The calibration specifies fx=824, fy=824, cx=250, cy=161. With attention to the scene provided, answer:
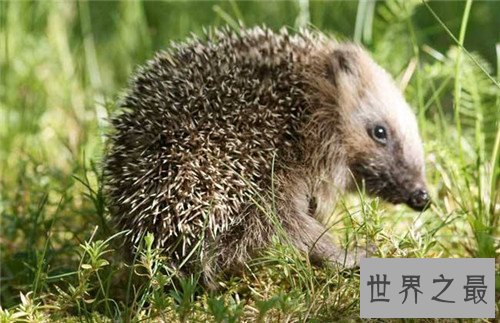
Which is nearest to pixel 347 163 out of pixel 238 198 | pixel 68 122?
pixel 238 198

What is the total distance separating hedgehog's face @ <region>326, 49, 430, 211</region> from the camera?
392 cm

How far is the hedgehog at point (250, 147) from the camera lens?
129 inches

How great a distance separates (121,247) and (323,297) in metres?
0.89

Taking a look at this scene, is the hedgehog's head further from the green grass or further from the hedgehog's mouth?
the green grass

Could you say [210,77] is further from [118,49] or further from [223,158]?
[118,49]

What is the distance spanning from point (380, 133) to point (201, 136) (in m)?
1.03

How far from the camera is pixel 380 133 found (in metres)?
3.98

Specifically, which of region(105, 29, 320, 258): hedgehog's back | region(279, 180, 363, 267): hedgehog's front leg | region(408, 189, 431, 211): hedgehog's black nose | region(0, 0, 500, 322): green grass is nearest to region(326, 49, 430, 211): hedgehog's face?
region(408, 189, 431, 211): hedgehog's black nose

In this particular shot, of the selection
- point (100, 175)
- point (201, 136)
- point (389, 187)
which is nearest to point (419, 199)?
point (389, 187)

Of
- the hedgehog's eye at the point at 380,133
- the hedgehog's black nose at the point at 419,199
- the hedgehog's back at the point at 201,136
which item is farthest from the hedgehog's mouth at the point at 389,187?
the hedgehog's back at the point at 201,136

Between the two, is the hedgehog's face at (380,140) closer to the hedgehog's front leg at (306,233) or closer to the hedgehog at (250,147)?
the hedgehog at (250,147)

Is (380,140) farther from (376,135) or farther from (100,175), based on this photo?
(100,175)

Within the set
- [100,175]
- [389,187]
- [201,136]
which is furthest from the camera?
[389,187]

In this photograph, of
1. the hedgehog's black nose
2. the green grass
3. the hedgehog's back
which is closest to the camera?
the green grass
